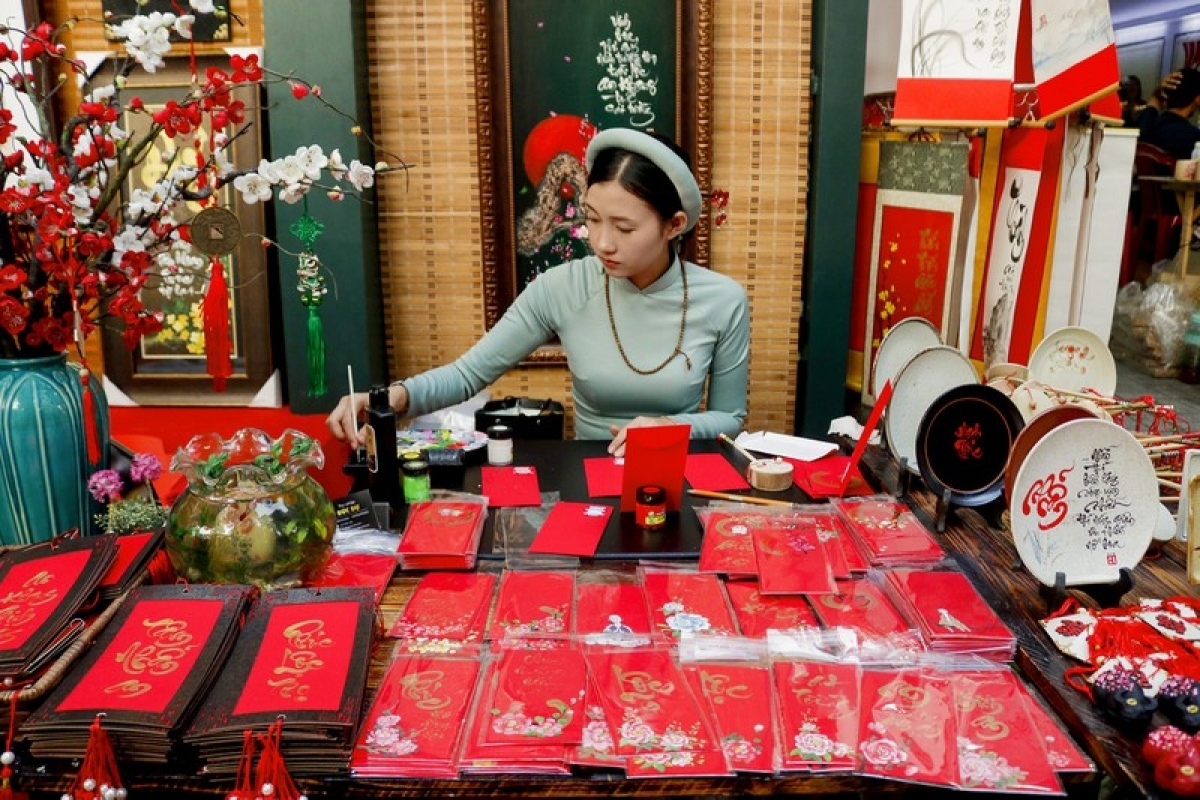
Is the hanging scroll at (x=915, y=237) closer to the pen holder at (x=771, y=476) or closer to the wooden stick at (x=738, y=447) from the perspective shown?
the wooden stick at (x=738, y=447)

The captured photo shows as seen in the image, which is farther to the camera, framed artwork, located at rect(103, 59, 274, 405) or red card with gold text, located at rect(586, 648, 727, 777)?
framed artwork, located at rect(103, 59, 274, 405)

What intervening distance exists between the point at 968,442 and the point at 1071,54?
4.01 ft

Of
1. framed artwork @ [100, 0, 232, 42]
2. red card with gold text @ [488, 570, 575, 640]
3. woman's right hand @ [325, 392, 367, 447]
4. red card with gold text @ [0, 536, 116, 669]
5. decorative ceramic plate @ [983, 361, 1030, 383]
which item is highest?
framed artwork @ [100, 0, 232, 42]

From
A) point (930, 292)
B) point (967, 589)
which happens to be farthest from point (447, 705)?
point (930, 292)

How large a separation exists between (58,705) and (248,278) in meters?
2.66

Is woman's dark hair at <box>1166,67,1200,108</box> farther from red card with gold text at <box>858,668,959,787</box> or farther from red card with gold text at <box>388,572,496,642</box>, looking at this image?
red card with gold text at <box>388,572,496,642</box>

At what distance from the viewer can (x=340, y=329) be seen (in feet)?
11.7

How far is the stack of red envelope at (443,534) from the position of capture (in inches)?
59.4

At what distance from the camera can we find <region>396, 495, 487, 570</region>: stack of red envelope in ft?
4.95

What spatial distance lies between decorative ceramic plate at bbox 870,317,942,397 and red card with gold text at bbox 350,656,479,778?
4.29 ft

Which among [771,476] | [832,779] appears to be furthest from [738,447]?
[832,779]

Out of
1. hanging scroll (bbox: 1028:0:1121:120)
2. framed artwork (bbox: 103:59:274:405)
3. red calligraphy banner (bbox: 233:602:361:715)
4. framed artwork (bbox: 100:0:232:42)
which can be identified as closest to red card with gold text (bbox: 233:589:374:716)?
red calligraphy banner (bbox: 233:602:361:715)

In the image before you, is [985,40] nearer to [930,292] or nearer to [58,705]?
[930,292]

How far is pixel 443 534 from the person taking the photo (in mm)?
1573
